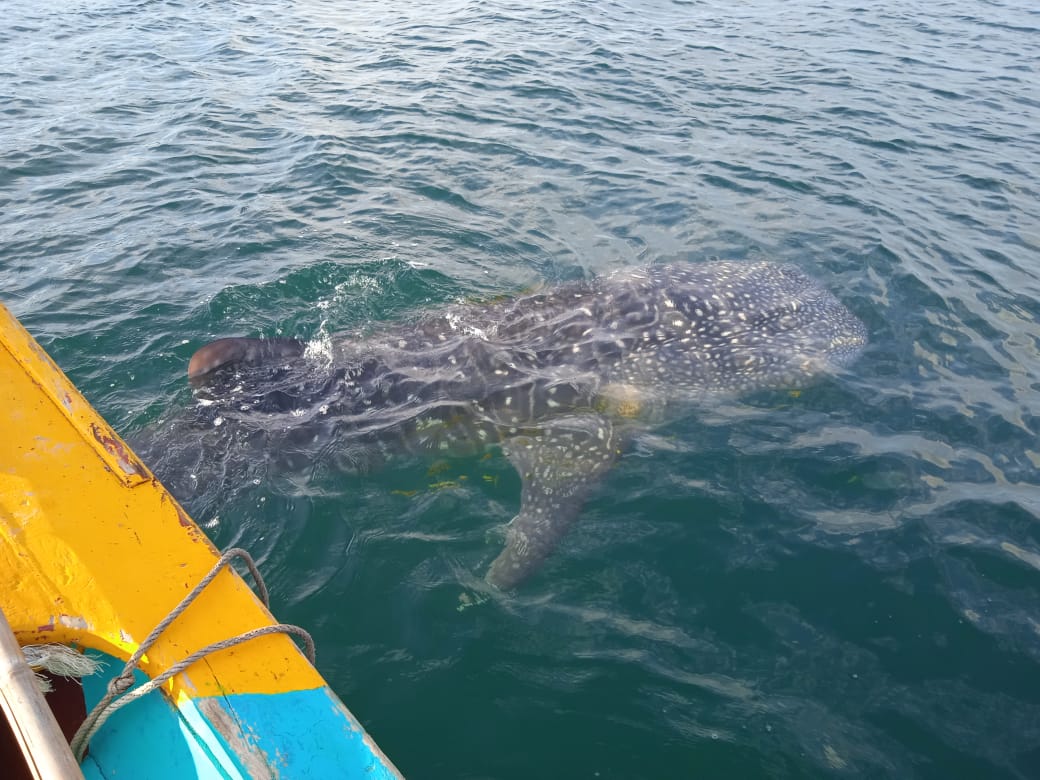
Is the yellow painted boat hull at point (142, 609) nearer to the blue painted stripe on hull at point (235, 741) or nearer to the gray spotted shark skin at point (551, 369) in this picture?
the blue painted stripe on hull at point (235, 741)

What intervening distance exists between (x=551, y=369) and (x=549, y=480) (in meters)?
1.21

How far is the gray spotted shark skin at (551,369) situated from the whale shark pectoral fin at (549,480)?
13mm

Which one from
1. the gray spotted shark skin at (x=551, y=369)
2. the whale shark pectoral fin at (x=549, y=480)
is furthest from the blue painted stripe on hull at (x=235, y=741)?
the gray spotted shark skin at (x=551, y=369)

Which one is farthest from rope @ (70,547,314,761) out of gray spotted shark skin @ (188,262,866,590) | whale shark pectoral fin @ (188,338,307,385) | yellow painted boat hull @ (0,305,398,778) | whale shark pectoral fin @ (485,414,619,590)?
whale shark pectoral fin @ (188,338,307,385)

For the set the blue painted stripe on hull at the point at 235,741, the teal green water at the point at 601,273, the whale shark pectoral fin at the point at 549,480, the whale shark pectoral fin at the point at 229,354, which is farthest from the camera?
the whale shark pectoral fin at the point at 229,354

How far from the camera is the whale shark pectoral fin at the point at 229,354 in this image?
5887 millimetres

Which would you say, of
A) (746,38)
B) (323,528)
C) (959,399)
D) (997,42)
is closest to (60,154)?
(323,528)

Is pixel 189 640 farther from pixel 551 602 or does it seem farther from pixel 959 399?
pixel 959 399

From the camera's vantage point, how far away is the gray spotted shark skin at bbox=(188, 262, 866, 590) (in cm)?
589

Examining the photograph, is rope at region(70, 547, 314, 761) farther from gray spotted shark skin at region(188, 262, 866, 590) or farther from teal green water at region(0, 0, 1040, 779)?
gray spotted shark skin at region(188, 262, 866, 590)

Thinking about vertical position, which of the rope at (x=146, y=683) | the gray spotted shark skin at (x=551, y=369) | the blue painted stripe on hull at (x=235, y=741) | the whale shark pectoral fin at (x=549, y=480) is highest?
the rope at (x=146, y=683)

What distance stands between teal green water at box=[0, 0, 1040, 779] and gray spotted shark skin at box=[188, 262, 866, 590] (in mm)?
286

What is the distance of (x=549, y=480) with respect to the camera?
18.3 feet

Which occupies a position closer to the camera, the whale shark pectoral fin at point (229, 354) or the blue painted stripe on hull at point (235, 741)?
the blue painted stripe on hull at point (235, 741)
